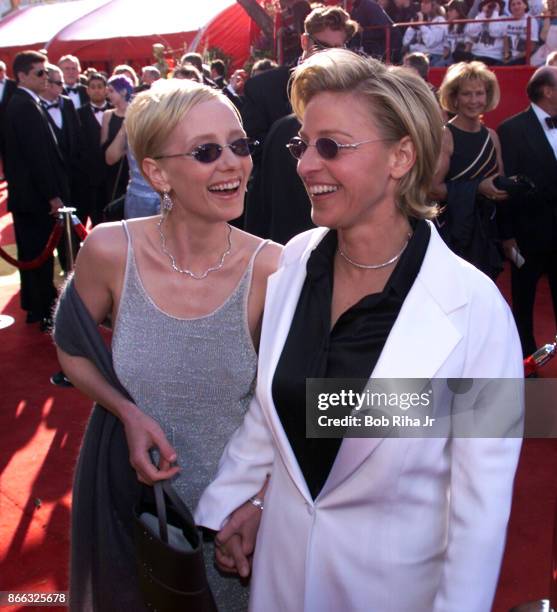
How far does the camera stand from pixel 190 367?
232 centimetres

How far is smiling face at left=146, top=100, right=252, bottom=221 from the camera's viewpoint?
227cm

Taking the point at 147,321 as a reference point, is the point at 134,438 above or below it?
below

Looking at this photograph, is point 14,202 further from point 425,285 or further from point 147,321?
point 425,285

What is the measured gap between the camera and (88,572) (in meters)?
2.38

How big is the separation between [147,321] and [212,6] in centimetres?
2556

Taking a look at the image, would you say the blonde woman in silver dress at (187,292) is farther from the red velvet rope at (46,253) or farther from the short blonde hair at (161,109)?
the red velvet rope at (46,253)

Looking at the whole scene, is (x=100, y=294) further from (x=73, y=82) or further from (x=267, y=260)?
(x=73, y=82)

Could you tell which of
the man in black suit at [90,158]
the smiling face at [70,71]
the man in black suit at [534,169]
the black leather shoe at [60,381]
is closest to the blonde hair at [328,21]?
the man in black suit at [534,169]

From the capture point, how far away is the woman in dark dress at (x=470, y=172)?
193 inches

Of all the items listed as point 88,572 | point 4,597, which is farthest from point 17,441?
point 88,572

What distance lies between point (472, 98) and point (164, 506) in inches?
159

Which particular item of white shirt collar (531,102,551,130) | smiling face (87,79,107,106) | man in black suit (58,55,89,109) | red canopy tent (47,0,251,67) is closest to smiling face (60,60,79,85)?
man in black suit (58,55,89,109)

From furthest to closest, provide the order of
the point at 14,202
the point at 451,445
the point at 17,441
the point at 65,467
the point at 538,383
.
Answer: the point at 14,202, the point at 538,383, the point at 17,441, the point at 65,467, the point at 451,445

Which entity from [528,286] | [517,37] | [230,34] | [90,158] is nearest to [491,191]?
[528,286]
